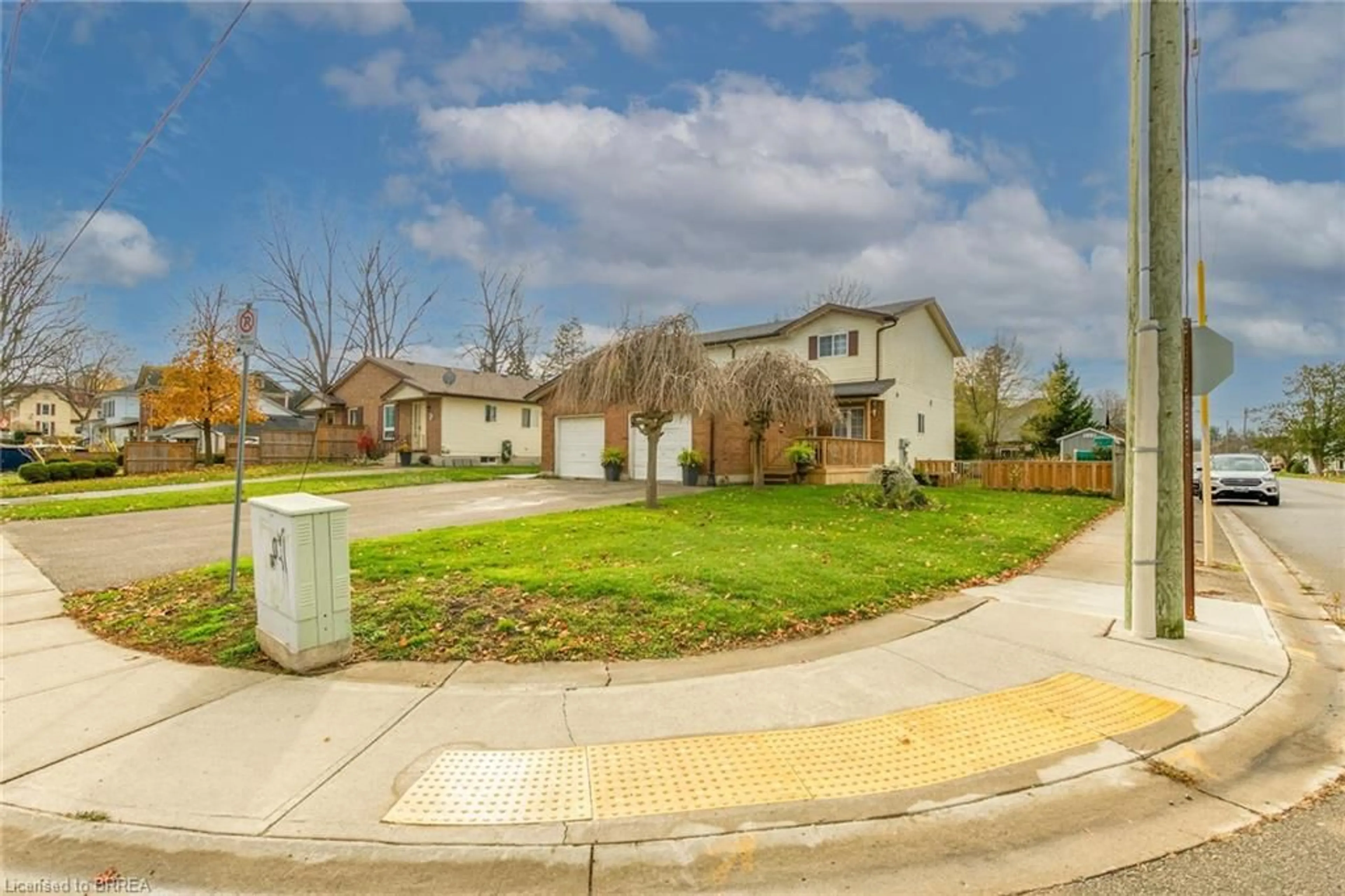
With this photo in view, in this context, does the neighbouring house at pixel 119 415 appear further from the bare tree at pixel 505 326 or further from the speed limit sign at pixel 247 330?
the speed limit sign at pixel 247 330

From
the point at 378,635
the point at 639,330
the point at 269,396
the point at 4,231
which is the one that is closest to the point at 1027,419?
the point at 639,330

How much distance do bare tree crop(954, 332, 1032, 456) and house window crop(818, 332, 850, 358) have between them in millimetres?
18417

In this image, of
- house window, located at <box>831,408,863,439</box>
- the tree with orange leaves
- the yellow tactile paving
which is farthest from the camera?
the tree with orange leaves

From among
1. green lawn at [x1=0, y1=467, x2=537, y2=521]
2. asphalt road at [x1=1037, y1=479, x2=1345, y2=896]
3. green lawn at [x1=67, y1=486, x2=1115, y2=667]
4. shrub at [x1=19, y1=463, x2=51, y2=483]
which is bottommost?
asphalt road at [x1=1037, y1=479, x2=1345, y2=896]

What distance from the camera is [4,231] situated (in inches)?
765

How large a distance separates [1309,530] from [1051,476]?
7220 mm

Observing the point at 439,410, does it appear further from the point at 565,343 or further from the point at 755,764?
the point at 755,764

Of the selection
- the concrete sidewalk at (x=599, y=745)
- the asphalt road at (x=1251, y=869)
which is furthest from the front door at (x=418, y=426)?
the asphalt road at (x=1251, y=869)

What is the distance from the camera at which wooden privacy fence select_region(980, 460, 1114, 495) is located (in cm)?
1905

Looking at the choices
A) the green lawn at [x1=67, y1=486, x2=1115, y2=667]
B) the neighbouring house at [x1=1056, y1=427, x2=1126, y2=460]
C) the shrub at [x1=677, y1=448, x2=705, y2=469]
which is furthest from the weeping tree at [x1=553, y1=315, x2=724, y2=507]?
the neighbouring house at [x1=1056, y1=427, x2=1126, y2=460]

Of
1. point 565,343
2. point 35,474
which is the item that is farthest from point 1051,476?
point 35,474

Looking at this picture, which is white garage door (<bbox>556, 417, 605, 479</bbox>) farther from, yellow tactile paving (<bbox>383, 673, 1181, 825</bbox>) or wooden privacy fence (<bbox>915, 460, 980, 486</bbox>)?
yellow tactile paving (<bbox>383, 673, 1181, 825</bbox>)

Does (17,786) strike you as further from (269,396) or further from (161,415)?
(269,396)

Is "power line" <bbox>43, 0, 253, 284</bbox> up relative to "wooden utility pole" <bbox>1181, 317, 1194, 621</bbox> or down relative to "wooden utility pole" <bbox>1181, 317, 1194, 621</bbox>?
up
